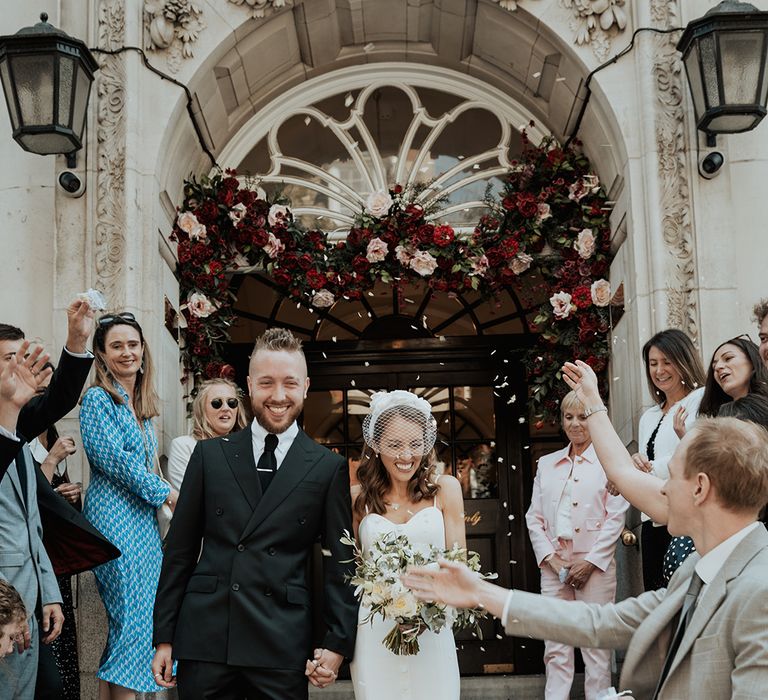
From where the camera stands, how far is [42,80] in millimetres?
7109

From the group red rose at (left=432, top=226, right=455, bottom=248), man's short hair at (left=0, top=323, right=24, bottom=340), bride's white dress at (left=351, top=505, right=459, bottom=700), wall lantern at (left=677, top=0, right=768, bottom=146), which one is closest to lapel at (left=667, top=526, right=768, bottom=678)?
bride's white dress at (left=351, top=505, right=459, bottom=700)

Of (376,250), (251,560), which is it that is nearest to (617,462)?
(251,560)

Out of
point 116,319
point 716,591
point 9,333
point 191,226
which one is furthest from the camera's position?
point 191,226

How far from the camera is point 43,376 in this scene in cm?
443

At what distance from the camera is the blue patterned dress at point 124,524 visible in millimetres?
6008

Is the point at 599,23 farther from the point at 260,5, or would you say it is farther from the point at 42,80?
the point at 42,80

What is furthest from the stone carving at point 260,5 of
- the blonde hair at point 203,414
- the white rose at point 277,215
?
the blonde hair at point 203,414

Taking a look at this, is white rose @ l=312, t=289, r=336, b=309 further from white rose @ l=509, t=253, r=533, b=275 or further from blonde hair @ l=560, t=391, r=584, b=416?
blonde hair @ l=560, t=391, r=584, b=416

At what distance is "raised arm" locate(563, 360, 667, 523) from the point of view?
4031 millimetres

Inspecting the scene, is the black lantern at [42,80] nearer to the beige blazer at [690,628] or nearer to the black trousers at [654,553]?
the black trousers at [654,553]

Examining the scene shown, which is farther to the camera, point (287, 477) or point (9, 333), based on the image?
point (9, 333)

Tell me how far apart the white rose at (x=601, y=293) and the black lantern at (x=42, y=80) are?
12.0 ft

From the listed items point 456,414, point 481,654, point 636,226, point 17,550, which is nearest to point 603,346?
point 636,226

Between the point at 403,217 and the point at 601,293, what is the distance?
1.59m
